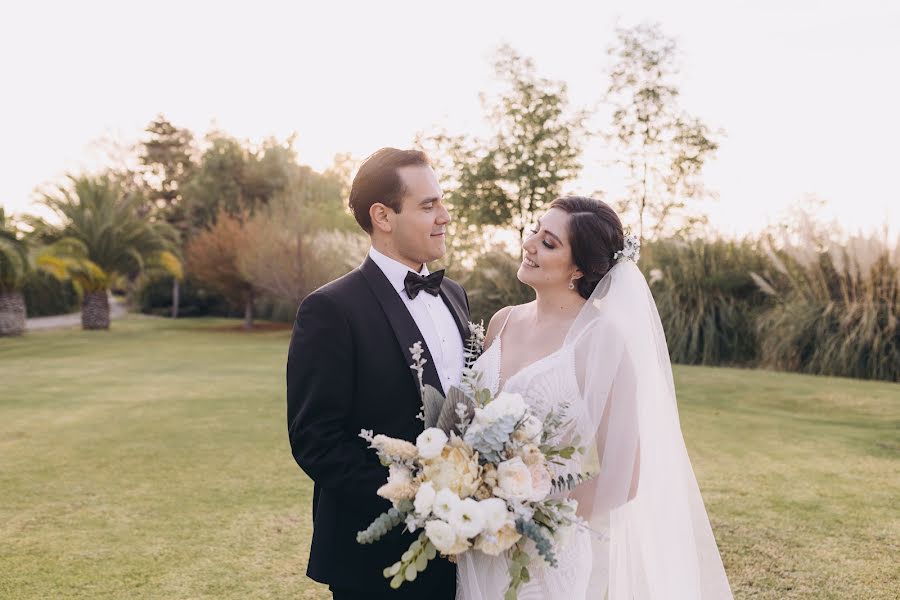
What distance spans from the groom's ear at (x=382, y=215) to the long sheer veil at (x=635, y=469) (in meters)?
0.78

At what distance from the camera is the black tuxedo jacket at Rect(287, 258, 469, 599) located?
2.44 metres

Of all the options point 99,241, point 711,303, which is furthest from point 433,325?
point 99,241

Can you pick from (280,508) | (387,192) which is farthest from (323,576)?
(280,508)

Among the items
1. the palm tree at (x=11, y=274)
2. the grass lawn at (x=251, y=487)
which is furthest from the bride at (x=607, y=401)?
the palm tree at (x=11, y=274)

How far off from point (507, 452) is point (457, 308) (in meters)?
0.94

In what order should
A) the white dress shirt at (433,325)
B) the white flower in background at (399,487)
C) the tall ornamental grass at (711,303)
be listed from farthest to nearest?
the tall ornamental grass at (711,303) → the white dress shirt at (433,325) → the white flower in background at (399,487)

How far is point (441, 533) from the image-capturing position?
6.70 feet

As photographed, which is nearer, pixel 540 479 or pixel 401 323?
pixel 540 479

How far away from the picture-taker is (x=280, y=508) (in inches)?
226

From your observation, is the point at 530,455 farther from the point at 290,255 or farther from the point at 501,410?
the point at 290,255

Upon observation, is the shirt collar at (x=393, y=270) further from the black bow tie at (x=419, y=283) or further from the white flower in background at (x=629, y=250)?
the white flower in background at (x=629, y=250)

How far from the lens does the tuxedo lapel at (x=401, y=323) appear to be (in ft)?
8.50

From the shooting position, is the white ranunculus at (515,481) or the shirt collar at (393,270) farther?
the shirt collar at (393,270)

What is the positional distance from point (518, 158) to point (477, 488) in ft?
69.0
